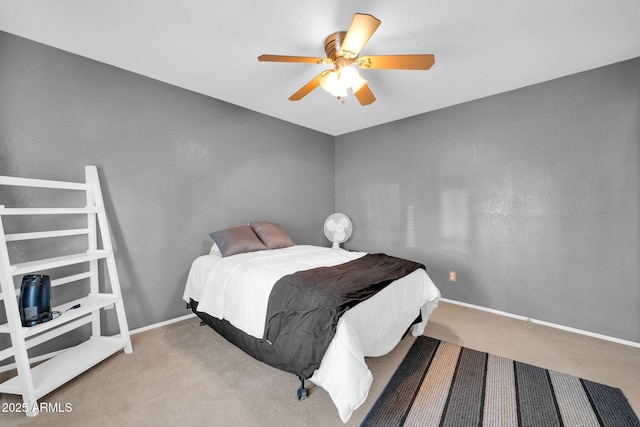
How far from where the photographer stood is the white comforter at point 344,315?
4.54ft

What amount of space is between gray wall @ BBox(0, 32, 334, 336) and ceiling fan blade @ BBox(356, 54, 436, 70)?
1931 mm

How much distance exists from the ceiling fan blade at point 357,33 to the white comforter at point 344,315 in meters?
1.59

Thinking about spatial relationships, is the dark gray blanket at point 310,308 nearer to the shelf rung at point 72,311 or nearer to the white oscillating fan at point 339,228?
the white oscillating fan at point 339,228

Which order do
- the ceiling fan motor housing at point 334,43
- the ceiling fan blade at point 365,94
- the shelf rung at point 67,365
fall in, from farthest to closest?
the ceiling fan blade at point 365,94, the ceiling fan motor housing at point 334,43, the shelf rung at point 67,365

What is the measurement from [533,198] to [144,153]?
3.93 metres

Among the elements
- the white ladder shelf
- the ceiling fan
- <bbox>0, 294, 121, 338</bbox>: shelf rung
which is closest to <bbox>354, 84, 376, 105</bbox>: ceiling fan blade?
the ceiling fan

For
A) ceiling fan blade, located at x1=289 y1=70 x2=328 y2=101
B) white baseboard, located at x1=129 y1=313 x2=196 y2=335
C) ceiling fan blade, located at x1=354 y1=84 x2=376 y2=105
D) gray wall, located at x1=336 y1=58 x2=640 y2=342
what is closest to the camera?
ceiling fan blade, located at x1=289 y1=70 x2=328 y2=101

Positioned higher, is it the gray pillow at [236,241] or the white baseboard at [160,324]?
the gray pillow at [236,241]

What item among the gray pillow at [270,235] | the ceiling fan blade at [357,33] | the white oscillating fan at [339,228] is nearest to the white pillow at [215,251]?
the gray pillow at [270,235]

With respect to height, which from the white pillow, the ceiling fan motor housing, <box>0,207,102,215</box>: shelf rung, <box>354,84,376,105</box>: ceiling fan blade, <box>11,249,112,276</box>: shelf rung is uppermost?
the ceiling fan motor housing

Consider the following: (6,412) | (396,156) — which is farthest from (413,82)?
(6,412)

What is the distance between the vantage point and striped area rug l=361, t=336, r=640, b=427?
1486 millimetres

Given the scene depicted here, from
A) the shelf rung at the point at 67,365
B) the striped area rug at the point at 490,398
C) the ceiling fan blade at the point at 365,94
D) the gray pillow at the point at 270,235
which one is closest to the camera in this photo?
the striped area rug at the point at 490,398

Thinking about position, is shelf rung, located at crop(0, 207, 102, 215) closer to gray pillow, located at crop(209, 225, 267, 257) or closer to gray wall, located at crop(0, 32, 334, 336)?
gray wall, located at crop(0, 32, 334, 336)
